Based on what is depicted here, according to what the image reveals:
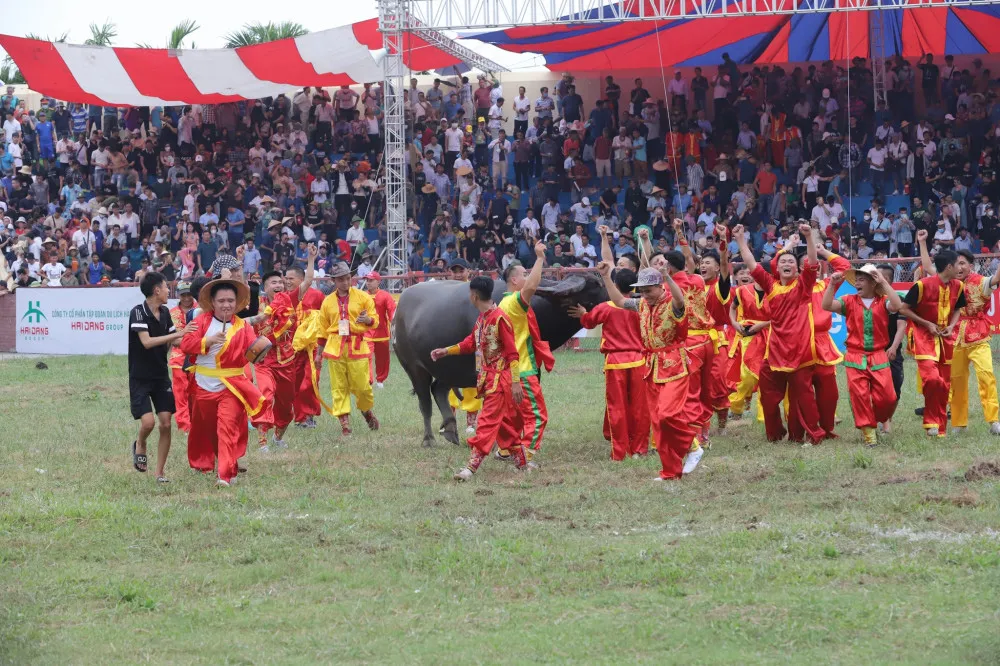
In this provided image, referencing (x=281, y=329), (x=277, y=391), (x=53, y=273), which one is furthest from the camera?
(x=53, y=273)

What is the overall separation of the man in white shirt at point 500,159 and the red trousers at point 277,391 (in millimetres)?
12757

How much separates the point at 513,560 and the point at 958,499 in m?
2.94

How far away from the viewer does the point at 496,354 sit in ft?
31.4

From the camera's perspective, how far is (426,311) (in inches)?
456

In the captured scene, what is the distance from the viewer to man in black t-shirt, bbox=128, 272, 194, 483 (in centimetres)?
931

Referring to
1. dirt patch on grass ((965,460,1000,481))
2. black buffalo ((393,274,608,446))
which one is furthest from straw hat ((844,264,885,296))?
dirt patch on grass ((965,460,1000,481))

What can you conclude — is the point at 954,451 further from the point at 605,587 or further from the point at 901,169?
the point at 901,169

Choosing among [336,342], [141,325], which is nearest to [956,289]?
[336,342]

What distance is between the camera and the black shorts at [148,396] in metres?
9.43

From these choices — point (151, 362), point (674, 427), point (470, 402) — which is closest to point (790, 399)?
point (674, 427)

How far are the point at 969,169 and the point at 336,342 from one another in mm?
13882

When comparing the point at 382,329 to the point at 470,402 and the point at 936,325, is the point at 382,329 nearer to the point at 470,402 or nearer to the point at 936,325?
the point at 470,402

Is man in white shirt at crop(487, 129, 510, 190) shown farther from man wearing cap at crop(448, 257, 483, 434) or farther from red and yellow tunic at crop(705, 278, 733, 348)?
red and yellow tunic at crop(705, 278, 733, 348)

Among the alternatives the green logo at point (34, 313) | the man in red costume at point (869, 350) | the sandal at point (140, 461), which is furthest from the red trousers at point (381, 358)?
the green logo at point (34, 313)
